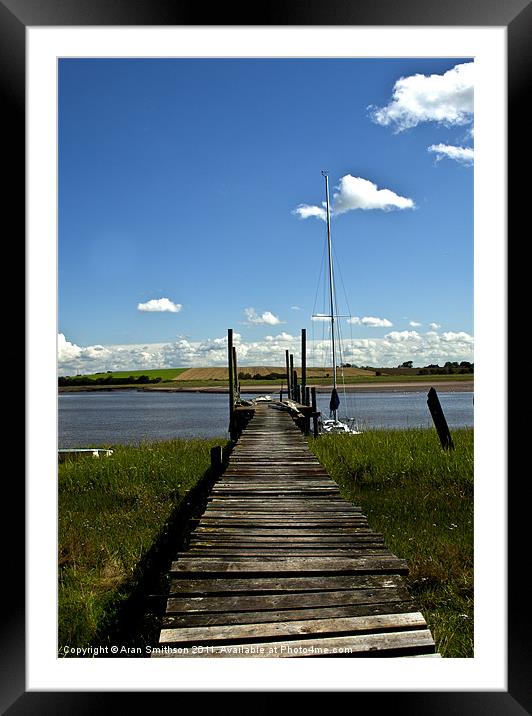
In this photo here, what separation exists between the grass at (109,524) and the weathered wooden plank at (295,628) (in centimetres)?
93

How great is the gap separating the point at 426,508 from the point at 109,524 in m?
3.98

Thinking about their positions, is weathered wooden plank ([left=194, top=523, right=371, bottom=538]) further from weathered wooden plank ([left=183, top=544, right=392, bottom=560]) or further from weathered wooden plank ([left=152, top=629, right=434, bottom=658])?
weathered wooden plank ([left=152, top=629, right=434, bottom=658])

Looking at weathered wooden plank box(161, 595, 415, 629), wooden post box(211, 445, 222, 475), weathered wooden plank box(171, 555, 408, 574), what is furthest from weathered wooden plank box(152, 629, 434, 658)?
wooden post box(211, 445, 222, 475)

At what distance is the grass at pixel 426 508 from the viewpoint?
14.0 ft

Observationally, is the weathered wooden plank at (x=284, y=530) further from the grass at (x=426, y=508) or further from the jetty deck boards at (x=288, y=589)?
the grass at (x=426, y=508)

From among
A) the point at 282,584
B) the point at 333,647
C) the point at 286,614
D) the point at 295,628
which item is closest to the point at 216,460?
the point at 282,584

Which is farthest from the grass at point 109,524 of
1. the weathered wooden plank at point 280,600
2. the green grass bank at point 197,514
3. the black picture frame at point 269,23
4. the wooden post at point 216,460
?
the weathered wooden plank at point 280,600

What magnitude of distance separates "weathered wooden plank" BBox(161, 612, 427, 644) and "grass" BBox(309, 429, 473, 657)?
174cm

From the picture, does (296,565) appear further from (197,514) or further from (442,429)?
(442,429)

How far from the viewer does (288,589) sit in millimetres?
2557

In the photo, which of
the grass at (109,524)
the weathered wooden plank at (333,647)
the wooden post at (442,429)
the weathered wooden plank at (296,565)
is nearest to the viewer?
the weathered wooden plank at (333,647)

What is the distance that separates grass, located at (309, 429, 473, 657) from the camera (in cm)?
425
